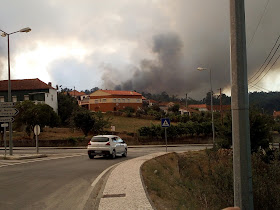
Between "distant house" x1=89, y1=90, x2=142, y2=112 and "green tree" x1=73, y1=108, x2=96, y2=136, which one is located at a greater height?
"distant house" x1=89, y1=90, x2=142, y2=112

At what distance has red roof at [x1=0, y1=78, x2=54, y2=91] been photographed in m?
69.1

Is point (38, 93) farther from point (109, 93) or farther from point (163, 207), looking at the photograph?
point (163, 207)

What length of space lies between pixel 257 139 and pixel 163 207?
62.6ft

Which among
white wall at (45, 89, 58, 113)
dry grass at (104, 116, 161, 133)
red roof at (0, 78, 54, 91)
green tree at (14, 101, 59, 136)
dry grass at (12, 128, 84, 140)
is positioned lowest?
dry grass at (12, 128, 84, 140)

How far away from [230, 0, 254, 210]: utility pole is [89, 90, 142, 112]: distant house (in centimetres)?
9258

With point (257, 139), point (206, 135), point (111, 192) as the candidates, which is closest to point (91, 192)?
point (111, 192)

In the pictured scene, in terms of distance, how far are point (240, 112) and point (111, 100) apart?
93.8m

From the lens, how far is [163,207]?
7.36 meters

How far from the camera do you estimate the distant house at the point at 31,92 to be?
6769cm

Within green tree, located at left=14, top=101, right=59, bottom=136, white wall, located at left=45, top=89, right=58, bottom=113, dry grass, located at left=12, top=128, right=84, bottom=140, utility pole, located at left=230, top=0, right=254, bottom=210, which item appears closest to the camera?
utility pole, located at left=230, top=0, right=254, bottom=210

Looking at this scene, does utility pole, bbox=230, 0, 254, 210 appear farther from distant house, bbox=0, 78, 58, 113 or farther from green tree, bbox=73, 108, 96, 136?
distant house, bbox=0, 78, 58, 113

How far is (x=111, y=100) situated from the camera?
9800cm

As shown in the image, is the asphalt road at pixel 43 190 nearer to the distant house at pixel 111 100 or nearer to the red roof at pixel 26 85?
the red roof at pixel 26 85

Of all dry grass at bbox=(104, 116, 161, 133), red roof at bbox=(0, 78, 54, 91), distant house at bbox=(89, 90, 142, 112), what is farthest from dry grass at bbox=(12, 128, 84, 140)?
distant house at bbox=(89, 90, 142, 112)
